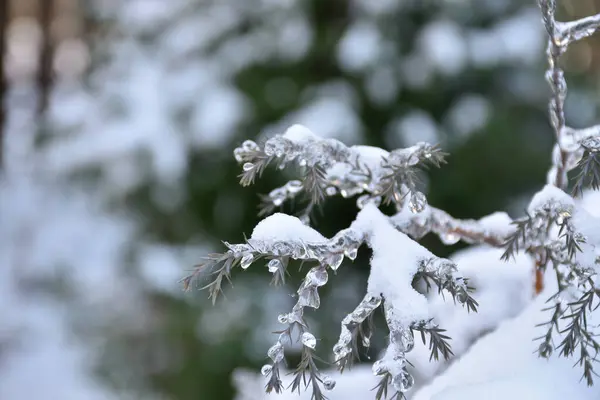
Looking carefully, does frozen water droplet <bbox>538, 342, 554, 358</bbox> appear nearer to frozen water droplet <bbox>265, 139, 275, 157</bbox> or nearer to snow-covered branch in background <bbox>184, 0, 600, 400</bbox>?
snow-covered branch in background <bbox>184, 0, 600, 400</bbox>

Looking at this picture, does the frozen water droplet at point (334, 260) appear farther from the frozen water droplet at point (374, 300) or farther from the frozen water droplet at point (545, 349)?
the frozen water droplet at point (545, 349)

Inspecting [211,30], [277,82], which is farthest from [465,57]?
[211,30]

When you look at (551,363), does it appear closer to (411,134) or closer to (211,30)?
(411,134)

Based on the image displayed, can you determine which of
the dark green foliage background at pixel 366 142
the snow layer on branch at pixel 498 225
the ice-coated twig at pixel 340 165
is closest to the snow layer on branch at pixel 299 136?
the ice-coated twig at pixel 340 165

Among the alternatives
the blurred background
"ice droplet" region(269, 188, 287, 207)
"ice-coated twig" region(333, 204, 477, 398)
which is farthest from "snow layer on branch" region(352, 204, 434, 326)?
the blurred background

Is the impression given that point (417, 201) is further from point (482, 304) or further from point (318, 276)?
point (482, 304)
